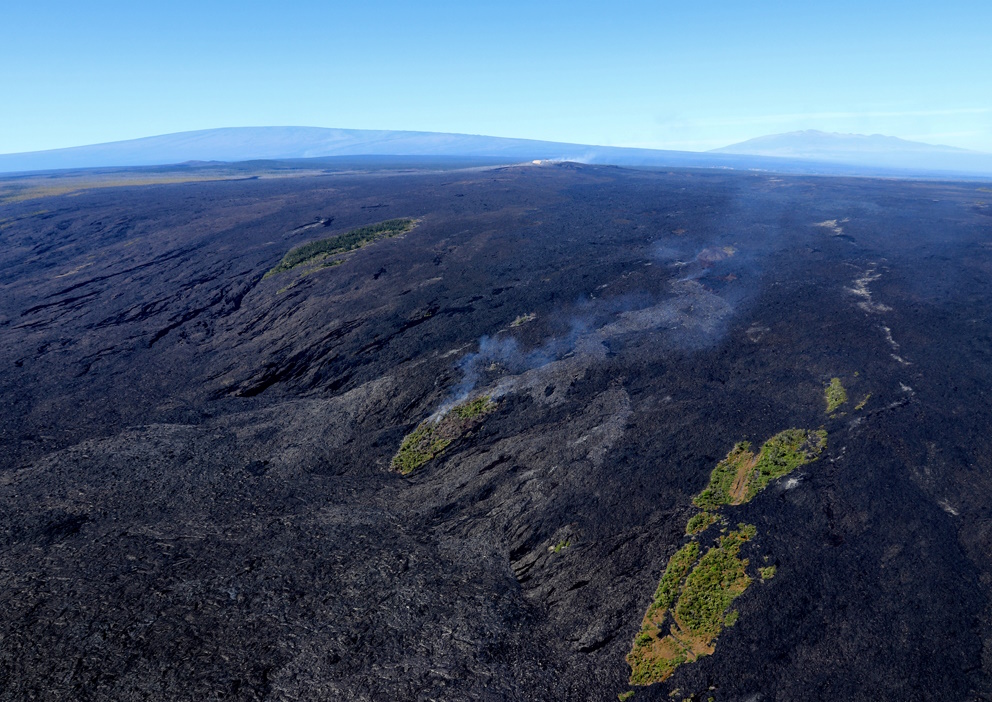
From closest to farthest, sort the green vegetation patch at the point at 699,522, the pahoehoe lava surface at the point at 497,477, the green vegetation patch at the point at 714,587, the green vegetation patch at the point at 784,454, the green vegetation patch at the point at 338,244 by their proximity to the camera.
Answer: the pahoehoe lava surface at the point at 497,477
the green vegetation patch at the point at 714,587
the green vegetation patch at the point at 699,522
the green vegetation patch at the point at 784,454
the green vegetation patch at the point at 338,244

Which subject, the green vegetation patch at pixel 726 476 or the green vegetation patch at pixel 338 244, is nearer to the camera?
the green vegetation patch at pixel 726 476

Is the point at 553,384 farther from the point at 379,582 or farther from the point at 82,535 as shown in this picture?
the point at 82,535

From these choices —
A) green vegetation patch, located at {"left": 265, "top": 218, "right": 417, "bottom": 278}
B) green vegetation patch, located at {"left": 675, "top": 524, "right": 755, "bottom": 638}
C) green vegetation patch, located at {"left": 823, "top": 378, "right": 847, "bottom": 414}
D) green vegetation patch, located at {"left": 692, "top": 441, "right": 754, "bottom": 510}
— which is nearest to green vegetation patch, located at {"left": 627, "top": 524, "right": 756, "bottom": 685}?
green vegetation patch, located at {"left": 675, "top": 524, "right": 755, "bottom": 638}

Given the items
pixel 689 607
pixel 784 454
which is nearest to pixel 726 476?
pixel 784 454

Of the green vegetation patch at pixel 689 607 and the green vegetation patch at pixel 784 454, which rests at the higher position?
the green vegetation patch at pixel 784 454

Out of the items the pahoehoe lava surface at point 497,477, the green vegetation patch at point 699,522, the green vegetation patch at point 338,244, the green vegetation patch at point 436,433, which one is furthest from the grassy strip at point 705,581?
the green vegetation patch at point 338,244

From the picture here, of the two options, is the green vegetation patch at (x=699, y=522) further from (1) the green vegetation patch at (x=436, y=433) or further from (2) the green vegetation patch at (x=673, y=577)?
(1) the green vegetation patch at (x=436, y=433)
